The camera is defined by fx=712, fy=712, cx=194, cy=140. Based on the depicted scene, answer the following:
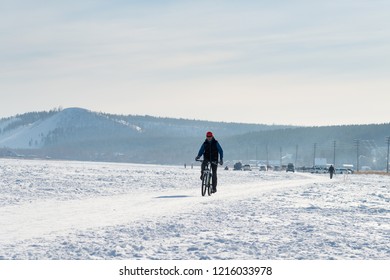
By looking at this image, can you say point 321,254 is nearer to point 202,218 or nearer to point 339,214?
point 202,218

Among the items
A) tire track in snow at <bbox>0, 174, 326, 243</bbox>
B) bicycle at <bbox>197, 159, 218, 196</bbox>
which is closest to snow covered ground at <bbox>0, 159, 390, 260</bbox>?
tire track in snow at <bbox>0, 174, 326, 243</bbox>

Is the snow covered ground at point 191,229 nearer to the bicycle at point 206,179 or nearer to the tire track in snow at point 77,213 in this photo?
the tire track in snow at point 77,213

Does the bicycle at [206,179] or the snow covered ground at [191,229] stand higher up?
the bicycle at [206,179]

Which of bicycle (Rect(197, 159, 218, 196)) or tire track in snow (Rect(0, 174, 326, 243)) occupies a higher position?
bicycle (Rect(197, 159, 218, 196))

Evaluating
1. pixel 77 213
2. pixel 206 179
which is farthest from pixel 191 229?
pixel 206 179

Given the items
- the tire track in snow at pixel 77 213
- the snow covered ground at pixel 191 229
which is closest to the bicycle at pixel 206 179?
the tire track in snow at pixel 77 213

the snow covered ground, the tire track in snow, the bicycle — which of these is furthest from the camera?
the bicycle

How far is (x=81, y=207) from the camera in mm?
20344

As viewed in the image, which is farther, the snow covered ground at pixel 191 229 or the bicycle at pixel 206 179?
the bicycle at pixel 206 179

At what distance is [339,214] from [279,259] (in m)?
8.22

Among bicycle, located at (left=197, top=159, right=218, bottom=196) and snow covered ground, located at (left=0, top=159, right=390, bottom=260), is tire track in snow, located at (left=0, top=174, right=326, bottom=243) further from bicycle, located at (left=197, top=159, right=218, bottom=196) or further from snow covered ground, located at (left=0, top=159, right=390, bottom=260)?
bicycle, located at (left=197, top=159, right=218, bottom=196)

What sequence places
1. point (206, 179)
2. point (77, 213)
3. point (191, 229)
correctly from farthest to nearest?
point (206, 179) < point (77, 213) < point (191, 229)

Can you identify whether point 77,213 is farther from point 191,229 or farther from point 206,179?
point 206,179

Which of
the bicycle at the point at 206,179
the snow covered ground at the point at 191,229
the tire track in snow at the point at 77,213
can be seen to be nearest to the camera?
the snow covered ground at the point at 191,229
